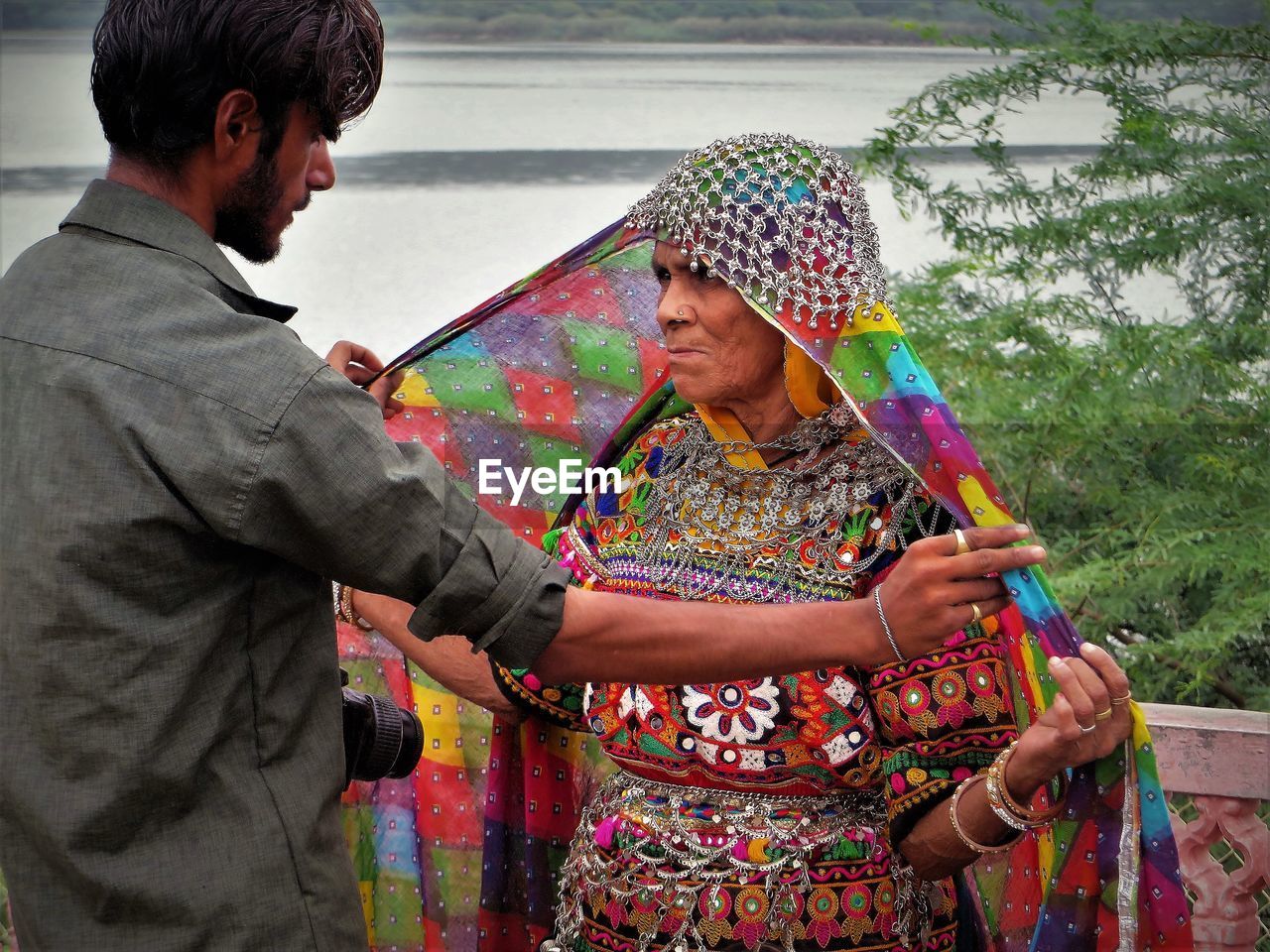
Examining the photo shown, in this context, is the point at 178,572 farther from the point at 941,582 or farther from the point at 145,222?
the point at 941,582

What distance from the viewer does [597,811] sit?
2203 millimetres

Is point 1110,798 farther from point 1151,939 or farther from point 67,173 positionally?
point 67,173

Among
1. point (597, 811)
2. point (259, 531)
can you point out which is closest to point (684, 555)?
point (597, 811)

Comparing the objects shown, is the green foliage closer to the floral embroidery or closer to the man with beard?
the floral embroidery

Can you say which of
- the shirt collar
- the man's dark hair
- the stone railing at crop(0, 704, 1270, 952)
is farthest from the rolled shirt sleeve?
the stone railing at crop(0, 704, 1270, 952)

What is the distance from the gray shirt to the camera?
56.0 inches

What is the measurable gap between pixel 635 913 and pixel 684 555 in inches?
22.7

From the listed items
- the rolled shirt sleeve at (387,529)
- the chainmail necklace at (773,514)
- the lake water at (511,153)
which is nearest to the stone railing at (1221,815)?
the chainmail necklace at (773,514)

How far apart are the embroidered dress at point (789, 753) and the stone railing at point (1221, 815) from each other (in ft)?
2.25

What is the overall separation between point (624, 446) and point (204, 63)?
1175 millimetres

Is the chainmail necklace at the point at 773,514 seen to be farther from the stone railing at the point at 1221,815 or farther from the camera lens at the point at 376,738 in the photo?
the stone railing at the point at 1221,815

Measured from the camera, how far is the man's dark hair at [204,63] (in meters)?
1.48

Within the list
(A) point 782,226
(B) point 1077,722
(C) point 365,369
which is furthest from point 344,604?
(B) point 1077,722

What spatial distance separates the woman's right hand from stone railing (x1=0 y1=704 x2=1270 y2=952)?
3.55 ft
